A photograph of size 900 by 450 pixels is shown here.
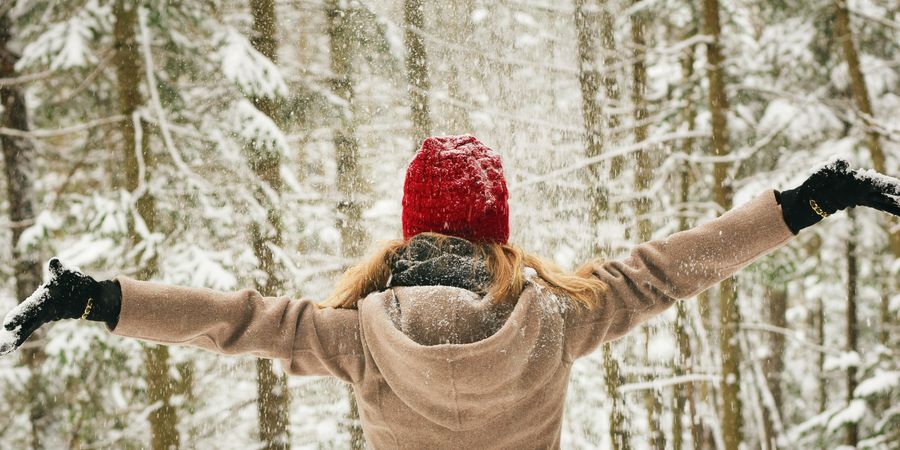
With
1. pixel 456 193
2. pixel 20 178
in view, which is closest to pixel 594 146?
pixel 456 193

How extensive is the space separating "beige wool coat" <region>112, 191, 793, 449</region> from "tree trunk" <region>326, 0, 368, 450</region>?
19.8 feet

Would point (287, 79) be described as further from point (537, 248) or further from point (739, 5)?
point (739, 5)

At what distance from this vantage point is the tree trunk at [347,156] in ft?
25.6

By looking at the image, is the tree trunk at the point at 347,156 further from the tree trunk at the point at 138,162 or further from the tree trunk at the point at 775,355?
the tree trunk at the point at 775,355

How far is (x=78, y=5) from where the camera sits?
7.21 m

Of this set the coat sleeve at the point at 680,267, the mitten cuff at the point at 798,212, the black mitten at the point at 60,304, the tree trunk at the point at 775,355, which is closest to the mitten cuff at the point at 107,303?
the black mitten at the point at 60,304

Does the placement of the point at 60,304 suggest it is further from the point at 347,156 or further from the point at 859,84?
the point at 859,84

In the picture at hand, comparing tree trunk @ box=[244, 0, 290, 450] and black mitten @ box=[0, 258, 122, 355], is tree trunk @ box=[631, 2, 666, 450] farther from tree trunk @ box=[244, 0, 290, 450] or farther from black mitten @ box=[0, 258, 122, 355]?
black mitten @ box=[0, 258, 122, 355]

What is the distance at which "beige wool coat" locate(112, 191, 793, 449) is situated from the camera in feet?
5.74

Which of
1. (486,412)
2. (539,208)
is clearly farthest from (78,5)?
(486,412)

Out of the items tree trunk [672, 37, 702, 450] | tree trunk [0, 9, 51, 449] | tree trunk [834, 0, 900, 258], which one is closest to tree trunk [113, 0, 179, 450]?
tree trunk [0, 9, 51, 449]

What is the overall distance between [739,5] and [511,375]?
24.9ft

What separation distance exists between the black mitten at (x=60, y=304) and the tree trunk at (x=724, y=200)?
6.79 metres

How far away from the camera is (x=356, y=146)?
8094mm
